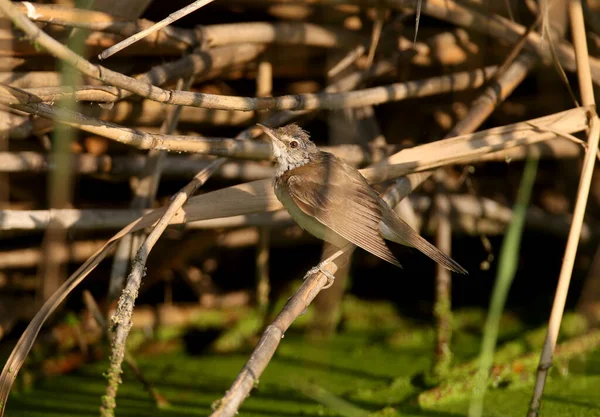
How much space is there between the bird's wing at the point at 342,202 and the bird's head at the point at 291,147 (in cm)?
12

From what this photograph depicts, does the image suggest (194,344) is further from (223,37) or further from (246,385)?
(246,385)

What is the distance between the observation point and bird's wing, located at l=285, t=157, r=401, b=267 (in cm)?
308

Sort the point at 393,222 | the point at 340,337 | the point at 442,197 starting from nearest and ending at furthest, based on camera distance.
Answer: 1. the point at 393,222
2. the point at 442,197
3. the point at 340,337

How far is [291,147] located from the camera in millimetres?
3463

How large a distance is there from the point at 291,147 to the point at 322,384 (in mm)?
1293

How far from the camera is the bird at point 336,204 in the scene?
309cm

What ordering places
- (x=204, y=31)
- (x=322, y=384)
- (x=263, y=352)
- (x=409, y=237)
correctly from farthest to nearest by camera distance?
(x=322, y=384)
(x=204, y=31)
(x=409, y=237)
(x=263, y=352)

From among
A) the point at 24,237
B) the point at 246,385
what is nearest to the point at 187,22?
the point at 24,237

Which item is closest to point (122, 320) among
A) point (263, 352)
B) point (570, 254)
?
point (263, 352)

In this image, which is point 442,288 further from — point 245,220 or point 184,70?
point 184,70

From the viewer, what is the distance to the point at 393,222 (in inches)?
126

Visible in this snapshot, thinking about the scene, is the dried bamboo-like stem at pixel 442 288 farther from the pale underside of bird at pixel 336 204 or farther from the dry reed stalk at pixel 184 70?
the dry reed stalk at pixel 184 70

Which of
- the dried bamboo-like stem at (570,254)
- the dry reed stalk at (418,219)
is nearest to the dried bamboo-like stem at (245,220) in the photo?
the dry reed stalk at (418,219)

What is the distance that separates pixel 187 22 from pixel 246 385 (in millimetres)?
2371
